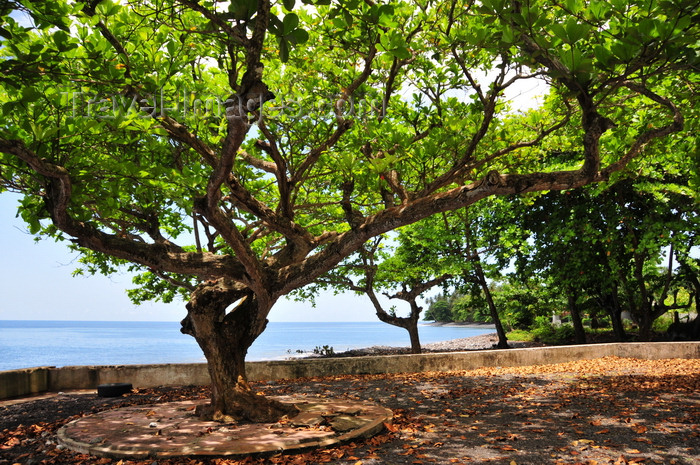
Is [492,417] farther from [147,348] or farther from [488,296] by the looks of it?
[147,348]

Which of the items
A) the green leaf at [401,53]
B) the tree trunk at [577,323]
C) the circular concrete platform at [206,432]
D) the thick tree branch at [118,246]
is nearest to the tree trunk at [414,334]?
the tree trunk at [577,323]

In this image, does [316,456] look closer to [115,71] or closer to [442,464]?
[442,464]

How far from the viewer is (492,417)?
246 inches

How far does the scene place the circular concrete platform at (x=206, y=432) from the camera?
190 inches

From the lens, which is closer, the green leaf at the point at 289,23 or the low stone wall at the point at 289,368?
the green leaf at the point at 289,23

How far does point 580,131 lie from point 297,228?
5077mm

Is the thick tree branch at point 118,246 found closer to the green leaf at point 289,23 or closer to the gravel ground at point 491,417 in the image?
the gravel ground at point 491,417

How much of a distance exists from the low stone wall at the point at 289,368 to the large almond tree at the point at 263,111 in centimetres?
355

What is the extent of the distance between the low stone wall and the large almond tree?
11.6 ft

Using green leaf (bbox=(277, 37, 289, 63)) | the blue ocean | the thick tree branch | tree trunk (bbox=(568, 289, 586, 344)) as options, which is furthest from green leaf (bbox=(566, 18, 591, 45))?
the blue ocean

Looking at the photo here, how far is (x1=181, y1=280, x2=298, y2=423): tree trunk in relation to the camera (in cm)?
618

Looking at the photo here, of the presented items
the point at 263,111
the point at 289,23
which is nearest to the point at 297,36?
the point at 289,23

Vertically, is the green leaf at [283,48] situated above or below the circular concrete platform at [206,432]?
above

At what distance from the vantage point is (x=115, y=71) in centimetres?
468
